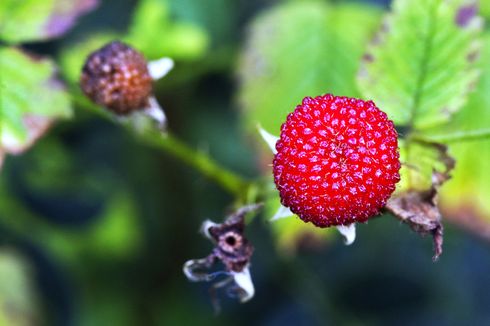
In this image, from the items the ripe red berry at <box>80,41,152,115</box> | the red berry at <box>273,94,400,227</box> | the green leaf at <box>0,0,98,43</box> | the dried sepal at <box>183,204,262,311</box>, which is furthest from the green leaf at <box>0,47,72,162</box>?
the red berry at <box>273,94,400,227</box>

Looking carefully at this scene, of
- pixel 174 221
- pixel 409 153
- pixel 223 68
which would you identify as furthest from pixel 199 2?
pixel 409 153

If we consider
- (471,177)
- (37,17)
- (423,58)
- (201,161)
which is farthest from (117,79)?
(471,177)

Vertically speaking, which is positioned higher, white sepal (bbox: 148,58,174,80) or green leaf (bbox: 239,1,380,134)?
white sepal (bbox: 148,58,174,80)

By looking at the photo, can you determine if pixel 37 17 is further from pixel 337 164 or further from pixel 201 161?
pixel 337 164

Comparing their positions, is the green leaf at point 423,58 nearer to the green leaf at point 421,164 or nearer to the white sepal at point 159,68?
the green leaf at point 421,164

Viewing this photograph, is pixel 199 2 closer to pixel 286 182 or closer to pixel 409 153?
pixel 409 153

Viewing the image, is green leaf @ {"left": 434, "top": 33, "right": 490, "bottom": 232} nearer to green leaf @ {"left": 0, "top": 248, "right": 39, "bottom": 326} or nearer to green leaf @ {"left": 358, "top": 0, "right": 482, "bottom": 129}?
green leaf @ {"left": 358, "top": 0, "right": 482, "bottom": 129}

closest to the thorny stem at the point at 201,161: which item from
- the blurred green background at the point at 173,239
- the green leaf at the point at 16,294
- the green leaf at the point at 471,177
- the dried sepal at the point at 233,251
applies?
the dried sepal at the point at 233,251
